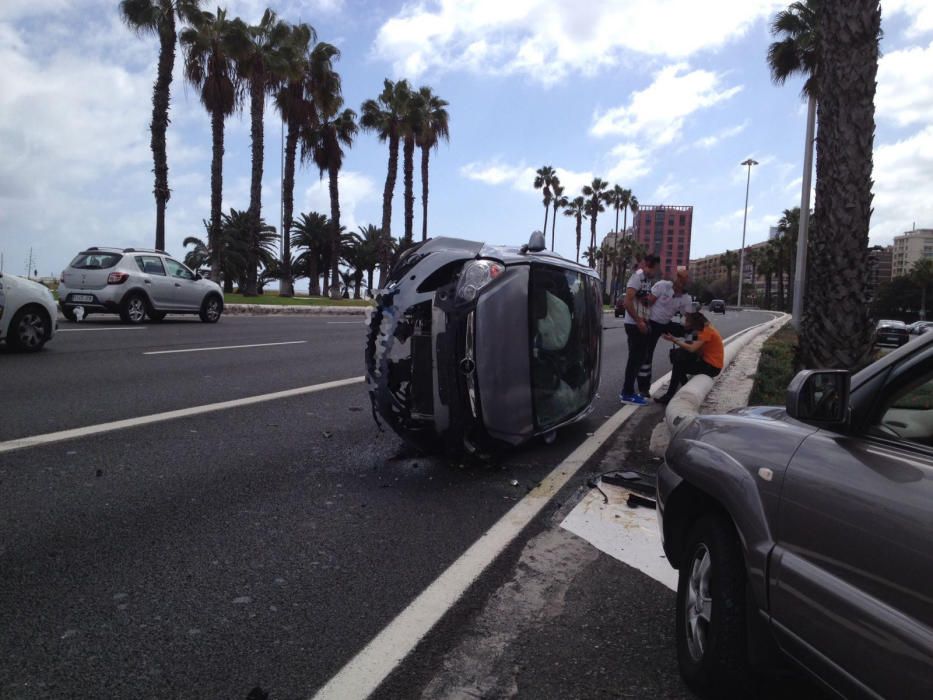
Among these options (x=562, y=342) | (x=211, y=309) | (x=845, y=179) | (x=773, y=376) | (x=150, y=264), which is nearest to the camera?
(x=562, y=342)

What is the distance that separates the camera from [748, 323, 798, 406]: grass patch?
27.1 feet

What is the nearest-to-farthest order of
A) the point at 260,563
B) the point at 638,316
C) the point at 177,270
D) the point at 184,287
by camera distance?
the point at 260,563 < the point at 638,316 < the point at 184,287 < the point at 177,270

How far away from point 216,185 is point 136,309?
1734cm

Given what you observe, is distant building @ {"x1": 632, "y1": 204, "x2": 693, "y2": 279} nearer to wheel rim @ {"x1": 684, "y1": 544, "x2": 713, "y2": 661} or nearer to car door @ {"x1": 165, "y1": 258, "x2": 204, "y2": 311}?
car door @ {"x1": 165, "y1": 258, "x2": 204, "y2": 311}

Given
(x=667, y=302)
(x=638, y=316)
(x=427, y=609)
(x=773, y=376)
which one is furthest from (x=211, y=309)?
(x=427, y=609)

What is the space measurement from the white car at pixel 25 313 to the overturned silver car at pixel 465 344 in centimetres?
741

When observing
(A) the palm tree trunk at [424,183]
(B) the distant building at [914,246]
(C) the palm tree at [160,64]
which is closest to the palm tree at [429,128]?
(A) the palm tree trunk at [424,183]

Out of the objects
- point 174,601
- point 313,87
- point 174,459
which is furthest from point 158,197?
point 174,601

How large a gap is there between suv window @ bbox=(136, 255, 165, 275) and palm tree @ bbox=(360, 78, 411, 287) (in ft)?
78.4

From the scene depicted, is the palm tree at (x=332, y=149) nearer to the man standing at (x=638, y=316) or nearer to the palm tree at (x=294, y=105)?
the palm tree at (x=294, y=105)

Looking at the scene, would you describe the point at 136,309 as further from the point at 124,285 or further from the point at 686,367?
the point at 686,367

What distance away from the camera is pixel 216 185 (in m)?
32.8

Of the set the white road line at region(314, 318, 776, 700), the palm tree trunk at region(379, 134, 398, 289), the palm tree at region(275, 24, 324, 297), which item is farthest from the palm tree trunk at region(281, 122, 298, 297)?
the white road line at region(314, 318, 776, 700)

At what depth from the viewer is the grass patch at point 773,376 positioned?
8.26m
